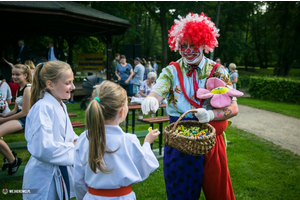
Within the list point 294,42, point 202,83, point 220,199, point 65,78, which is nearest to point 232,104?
point 202,83

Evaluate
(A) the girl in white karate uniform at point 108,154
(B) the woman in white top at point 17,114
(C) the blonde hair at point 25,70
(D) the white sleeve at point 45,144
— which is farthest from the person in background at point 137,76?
(A) the girl in white karate uniform at point 108,154

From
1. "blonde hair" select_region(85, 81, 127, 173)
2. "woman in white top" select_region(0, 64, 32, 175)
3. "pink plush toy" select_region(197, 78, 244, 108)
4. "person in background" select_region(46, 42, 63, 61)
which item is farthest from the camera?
"person in background" select_region(46, 42, 63, 61)

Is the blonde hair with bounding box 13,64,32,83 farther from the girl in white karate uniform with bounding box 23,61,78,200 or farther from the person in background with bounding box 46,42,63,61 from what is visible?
the person in background with bounding box 46,42,63,61

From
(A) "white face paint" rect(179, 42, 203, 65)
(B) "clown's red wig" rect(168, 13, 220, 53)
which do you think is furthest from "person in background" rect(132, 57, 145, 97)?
(A) "white face paint" rect(179, 42, 203, 65)

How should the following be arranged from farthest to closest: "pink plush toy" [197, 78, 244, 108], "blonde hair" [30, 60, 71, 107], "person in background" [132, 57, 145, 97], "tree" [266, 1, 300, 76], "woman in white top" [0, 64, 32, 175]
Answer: "tree" [266, 1, 300, 76] < "person in background" [132, 57, 145, 97] < "woman in white top" [0, 64, 32, 175] < "pink plush toy" [197, 78, 244, 108] < "blonde hair" [30, 60, 71, 107]

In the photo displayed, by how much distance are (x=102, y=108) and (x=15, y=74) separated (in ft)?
7.57

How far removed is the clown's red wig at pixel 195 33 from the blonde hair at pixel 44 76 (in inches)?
44.6

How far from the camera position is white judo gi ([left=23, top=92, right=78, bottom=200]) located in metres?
1.87

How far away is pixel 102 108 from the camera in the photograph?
62.2 inches

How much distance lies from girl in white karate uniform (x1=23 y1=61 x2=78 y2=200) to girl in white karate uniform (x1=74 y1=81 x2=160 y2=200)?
0.35m

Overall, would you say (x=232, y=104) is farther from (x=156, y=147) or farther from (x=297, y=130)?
(x=297, y=130)

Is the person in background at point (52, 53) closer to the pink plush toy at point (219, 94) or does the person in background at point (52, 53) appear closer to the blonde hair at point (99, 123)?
the pink plush toy at point (219, 94)

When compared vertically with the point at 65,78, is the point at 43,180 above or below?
below

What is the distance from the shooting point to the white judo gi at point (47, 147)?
187 centimetres
